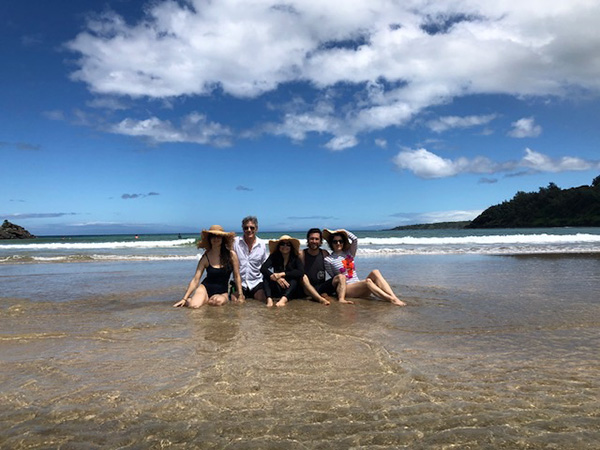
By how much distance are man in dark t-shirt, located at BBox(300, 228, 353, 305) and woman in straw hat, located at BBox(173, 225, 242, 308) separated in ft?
4.46

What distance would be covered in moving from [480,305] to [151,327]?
5.59 metres

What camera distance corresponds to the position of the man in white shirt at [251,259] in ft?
27.2

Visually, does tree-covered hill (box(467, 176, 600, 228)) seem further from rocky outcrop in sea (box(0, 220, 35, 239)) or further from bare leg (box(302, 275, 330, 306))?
rocky outcrop in sea (box(0, 220, 35, 239))

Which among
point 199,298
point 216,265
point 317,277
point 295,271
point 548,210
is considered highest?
point 548,210

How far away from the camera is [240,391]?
3.33m

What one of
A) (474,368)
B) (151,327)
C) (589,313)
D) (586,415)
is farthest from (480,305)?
(151,327)

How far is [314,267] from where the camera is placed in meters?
8.25

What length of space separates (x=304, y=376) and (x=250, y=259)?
16.0ft

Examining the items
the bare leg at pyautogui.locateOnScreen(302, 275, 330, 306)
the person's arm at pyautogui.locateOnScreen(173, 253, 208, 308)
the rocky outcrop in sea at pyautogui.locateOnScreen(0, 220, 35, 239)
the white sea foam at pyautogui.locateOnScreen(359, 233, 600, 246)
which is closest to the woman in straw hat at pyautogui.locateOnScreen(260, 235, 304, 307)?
the bare leg at pyautogui.locateOnScreen(302, 275, 330, 306)

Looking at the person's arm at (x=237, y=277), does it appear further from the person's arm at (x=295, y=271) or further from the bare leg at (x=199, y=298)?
the person's arm at (x=295, y=271)

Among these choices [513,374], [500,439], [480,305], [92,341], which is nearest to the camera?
[500,439]

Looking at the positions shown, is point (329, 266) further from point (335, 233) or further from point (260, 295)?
point (260, 295)

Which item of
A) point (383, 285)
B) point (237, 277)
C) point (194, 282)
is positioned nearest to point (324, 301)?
point (383, 285)

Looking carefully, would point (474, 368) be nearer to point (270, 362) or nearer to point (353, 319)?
point (270, 362)
